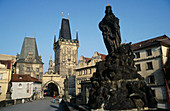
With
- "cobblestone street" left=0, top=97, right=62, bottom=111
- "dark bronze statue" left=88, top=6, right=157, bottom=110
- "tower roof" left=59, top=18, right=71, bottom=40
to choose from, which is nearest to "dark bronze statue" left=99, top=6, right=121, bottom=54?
"dark bronze statue" left=88, top=6, right=157, bottom=110

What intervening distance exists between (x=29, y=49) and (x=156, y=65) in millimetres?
48526

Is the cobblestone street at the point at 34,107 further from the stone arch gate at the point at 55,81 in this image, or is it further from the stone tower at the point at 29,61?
the stone tower at the point at 29,61

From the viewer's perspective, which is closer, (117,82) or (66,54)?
(117,82)

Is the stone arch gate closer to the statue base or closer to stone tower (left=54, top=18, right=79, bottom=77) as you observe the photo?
stone tower (left=54, top=18, right=79, bottom=77)

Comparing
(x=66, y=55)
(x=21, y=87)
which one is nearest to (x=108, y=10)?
(x=21, y=87)

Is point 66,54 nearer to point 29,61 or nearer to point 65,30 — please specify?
point 65,30

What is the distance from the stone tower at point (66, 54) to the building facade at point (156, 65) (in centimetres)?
3814

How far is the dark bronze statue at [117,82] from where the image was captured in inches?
287

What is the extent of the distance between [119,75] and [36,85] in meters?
38.9

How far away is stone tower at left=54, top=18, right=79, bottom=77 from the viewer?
58469 mm

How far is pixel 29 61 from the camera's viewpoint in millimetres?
54031

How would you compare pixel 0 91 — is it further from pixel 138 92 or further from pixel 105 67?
pixel 138 92

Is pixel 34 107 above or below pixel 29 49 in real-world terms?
below

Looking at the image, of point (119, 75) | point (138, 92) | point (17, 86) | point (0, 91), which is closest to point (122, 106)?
point (138, 92)
